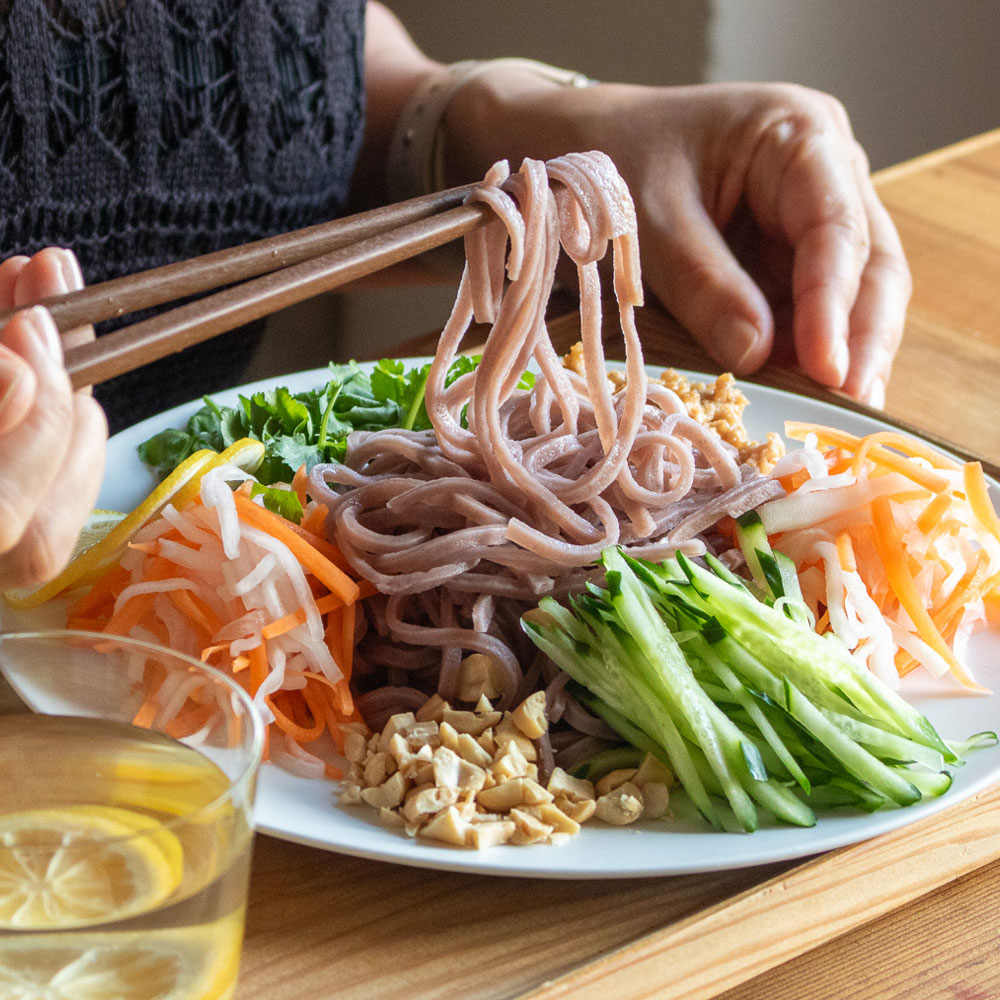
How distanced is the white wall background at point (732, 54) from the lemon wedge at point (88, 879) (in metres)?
2.64

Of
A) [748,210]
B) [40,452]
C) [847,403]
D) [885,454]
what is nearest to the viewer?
[40,452]

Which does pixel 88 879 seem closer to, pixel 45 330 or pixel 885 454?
pixel 45 330

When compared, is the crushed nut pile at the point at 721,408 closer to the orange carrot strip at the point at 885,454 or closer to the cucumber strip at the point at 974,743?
the orange carrot strip at the point at 885,454

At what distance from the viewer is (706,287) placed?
1734 mm

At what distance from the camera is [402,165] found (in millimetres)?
2057

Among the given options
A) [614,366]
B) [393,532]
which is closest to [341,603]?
[393,532]

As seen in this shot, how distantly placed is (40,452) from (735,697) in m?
0.56

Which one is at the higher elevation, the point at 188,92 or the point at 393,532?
the point at 188,92

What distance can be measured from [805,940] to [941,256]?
68.6 inches

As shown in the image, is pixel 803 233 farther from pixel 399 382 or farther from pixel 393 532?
pixel 393 532

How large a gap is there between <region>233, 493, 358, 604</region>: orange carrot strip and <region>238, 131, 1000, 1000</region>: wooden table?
0.25 m

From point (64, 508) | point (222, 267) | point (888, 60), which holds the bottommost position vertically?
point (888, 60)

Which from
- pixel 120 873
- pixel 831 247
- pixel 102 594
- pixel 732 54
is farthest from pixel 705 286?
pixel 732 54

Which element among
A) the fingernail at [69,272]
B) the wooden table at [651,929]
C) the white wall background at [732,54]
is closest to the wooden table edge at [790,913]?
the wooden table at [651,929]
